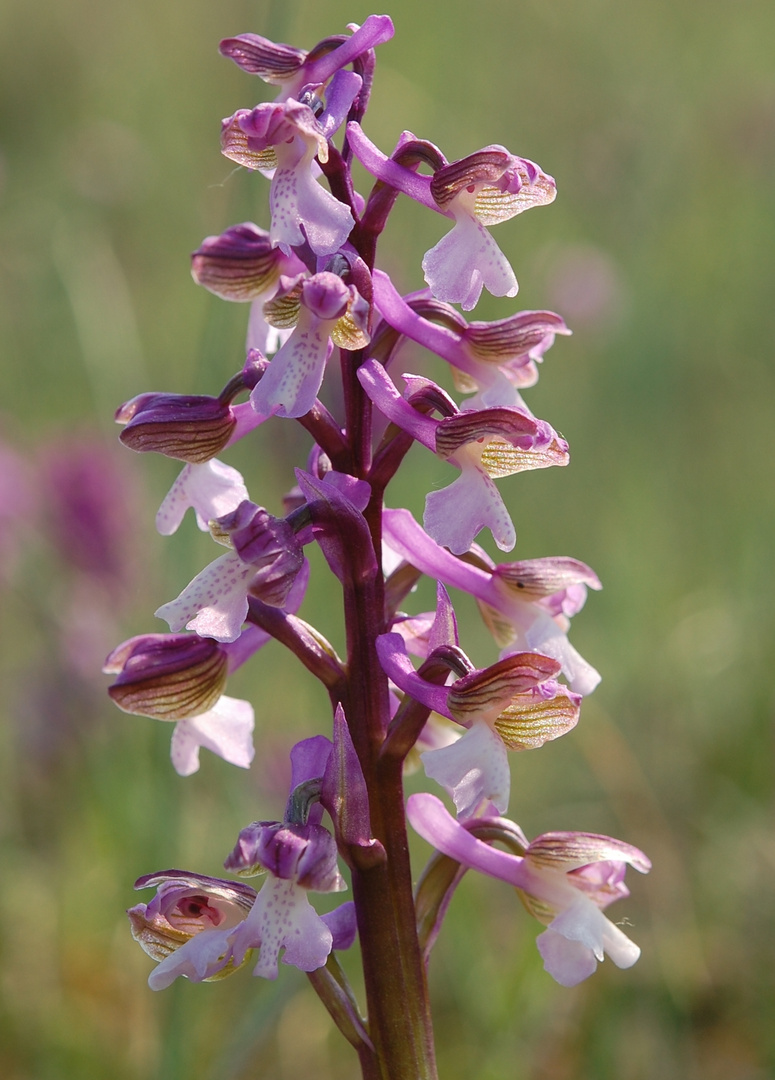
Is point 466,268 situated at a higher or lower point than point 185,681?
higher

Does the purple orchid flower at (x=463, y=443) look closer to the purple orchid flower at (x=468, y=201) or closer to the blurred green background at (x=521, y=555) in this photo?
the purple orchid flower at (x=468, y=201)

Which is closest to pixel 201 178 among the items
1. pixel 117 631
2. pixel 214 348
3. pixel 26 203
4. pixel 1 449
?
pixel 26 203

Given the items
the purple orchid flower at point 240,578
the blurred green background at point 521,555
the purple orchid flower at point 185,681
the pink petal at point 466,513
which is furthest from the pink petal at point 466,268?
the blurred green background at point 521,555

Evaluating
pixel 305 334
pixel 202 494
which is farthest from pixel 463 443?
pixel 202 494

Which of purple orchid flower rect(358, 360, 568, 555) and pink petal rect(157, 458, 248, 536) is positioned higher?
purple orchid flower rect(358, 360, 568, 555)

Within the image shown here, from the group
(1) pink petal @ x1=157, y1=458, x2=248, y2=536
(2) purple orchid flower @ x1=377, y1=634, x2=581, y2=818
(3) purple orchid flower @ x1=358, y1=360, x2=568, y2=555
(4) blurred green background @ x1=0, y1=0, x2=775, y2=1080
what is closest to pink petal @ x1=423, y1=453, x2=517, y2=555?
(3) purple orchid flower @ x1=358, y1=360, x2=568, y2=555

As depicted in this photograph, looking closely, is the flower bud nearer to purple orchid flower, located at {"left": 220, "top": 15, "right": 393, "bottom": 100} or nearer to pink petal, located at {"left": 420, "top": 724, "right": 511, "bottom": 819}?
pink petal, located at {"left": 420, "top": 724, "right": 511, "bottom": 819}

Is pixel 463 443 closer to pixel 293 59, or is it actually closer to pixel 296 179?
pixel 296 179
